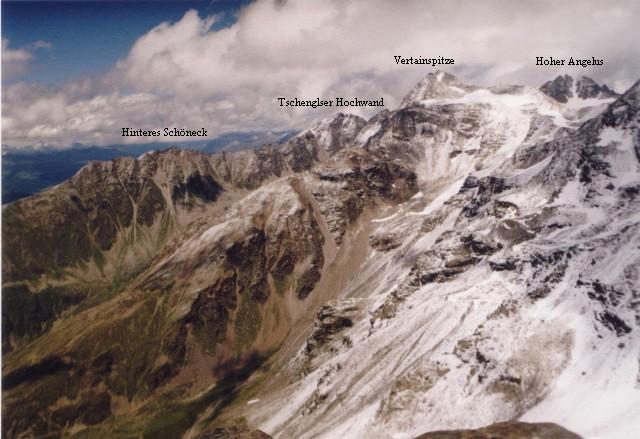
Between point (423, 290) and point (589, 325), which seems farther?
point (423, 290)

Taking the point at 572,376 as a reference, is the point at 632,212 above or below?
above

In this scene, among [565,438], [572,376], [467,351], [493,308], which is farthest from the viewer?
[493,308]

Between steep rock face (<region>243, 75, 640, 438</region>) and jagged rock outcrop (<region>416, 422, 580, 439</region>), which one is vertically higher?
jagged rock outcrop (<region>416, 422, 580, 439</region>)

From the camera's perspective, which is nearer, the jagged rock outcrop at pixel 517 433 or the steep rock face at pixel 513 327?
the jagged rock outcrop at pixel 517 433

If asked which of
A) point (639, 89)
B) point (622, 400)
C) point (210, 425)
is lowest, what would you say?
point (210, 425)

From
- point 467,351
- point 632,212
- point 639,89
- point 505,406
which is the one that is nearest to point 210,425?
point 467,351

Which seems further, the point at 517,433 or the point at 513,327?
the point at 513,327

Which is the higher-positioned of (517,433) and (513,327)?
(517,433)

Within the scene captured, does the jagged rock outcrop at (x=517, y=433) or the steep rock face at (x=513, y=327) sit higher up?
the jagged rock outcrop at (x=517, y=433)

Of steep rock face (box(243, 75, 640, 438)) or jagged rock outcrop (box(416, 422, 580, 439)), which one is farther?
steep rock face (box(243, 75, 640, 438))

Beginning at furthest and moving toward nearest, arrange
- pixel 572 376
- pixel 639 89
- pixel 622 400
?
pixel 639 89 → pixel 572 376 → pixel 622 400

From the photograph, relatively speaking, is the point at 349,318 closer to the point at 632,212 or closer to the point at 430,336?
the point at 430,336
